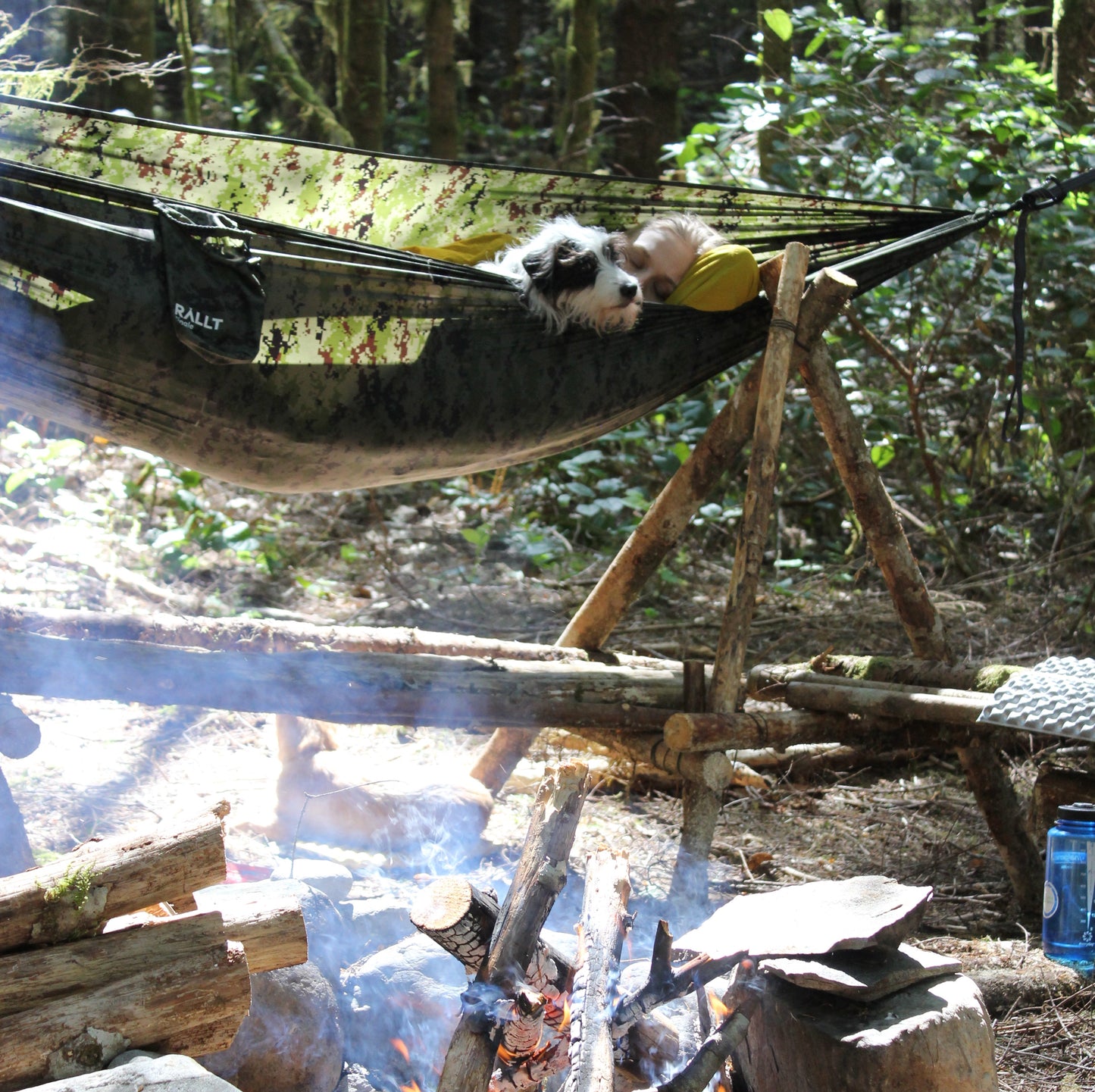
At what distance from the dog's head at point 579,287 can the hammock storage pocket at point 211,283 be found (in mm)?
678

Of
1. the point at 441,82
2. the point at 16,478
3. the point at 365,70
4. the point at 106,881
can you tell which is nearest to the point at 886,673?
the point at 106,881

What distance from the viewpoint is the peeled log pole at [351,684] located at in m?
2.14

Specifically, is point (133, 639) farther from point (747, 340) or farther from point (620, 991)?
point (747, 340)

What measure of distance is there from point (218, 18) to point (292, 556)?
19.5ft

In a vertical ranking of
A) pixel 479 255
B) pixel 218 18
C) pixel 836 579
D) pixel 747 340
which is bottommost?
pixel 836 579

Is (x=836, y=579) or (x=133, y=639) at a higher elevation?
(x=133, y=639)

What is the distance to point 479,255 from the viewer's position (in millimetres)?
2936

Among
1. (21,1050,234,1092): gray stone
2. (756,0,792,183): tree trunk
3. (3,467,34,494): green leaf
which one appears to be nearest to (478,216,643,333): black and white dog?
(21,1050,234,1092): gray stone

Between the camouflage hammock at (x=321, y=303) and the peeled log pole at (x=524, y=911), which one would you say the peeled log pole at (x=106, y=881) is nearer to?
the peeled log pole at (x=524, y=911)

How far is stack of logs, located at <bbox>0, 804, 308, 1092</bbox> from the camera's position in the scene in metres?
1.42

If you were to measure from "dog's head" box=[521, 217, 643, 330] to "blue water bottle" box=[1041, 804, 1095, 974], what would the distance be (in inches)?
60.2

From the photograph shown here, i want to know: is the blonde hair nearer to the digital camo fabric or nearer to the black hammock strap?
the digital camo fabric

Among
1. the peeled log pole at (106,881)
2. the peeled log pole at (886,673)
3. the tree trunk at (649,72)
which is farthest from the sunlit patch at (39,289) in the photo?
the tree trunk at (649,72)

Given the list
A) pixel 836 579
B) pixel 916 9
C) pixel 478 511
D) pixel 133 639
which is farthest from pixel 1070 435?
pixel 916 9
